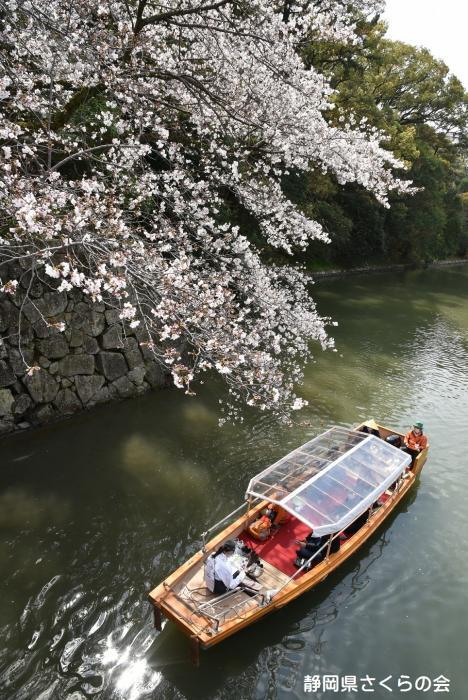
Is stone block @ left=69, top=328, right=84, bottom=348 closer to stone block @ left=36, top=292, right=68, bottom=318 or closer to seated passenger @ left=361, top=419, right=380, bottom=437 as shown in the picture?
stone block @ left=36, top=292, right=68, bottom=318

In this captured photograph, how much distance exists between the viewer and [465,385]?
54.7 feet

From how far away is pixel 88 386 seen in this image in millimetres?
11750

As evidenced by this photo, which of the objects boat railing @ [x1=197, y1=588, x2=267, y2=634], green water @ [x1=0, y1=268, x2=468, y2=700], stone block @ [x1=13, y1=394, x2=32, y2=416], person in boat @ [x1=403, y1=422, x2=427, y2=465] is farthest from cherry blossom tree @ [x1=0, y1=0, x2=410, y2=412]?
person in boat @ [x1=403, y1=422, x2=427, y2=465]

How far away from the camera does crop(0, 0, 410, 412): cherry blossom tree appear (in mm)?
7227

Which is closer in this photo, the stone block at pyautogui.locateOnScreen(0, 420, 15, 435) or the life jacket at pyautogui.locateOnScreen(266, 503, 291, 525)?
the life jacket at pyautogui.locateOnScreen(266, 503, 291, 525)

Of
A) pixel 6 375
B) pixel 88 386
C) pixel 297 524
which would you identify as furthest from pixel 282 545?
pixel 6 375

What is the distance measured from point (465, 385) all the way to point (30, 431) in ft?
49.6

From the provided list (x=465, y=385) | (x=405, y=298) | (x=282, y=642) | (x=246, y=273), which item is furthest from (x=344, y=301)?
(x=282, y=642)

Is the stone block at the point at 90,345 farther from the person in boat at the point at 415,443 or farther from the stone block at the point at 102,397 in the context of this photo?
the person in boat at the point at 415,443

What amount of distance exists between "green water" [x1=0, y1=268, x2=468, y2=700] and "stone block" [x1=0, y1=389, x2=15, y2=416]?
27.8 inches

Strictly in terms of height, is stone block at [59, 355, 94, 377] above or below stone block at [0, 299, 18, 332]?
below

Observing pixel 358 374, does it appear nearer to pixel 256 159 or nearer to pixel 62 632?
pixel 256 159

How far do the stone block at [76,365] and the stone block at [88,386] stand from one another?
19cm

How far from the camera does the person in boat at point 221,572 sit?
6.57m
